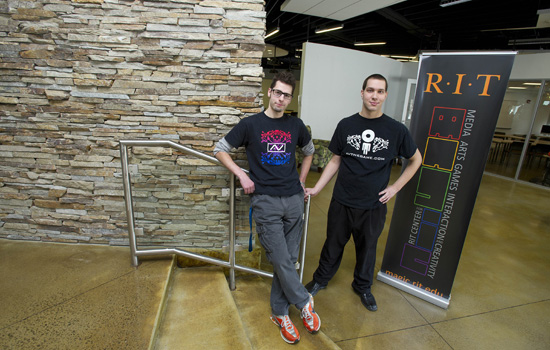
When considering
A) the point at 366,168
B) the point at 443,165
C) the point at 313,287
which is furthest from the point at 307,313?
the point at 443,165

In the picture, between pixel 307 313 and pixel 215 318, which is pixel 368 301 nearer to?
pixel 307 313

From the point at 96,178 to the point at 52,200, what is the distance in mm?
409

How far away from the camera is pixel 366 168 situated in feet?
6.52

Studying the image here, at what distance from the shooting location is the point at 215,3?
195 centimetres

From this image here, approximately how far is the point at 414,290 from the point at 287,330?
1293mm

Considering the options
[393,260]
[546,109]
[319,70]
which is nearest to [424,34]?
[546,109]

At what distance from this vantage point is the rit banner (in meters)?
1.97

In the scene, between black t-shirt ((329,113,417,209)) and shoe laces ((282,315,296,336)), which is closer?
shoe laces ((282,315,296,336))

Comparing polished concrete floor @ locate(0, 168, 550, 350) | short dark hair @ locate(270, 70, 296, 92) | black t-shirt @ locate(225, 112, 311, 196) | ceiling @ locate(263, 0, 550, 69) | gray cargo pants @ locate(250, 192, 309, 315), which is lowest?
polished concrete floor @ locate(0, 168, 550, 350)

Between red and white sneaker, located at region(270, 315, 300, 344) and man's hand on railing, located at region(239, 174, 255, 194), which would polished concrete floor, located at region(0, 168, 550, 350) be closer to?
red and white sneaker, located at region(270, 315, 300, 344)

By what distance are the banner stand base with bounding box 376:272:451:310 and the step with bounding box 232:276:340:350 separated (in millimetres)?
1001

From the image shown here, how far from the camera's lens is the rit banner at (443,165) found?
1973 mm

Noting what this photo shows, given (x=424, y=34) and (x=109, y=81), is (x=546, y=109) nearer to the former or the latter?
(x=424, y=34)

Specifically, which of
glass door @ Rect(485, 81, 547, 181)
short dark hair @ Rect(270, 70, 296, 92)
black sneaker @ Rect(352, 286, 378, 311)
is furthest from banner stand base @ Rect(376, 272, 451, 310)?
glass door @ Rect(485, 81, 547, 181)
